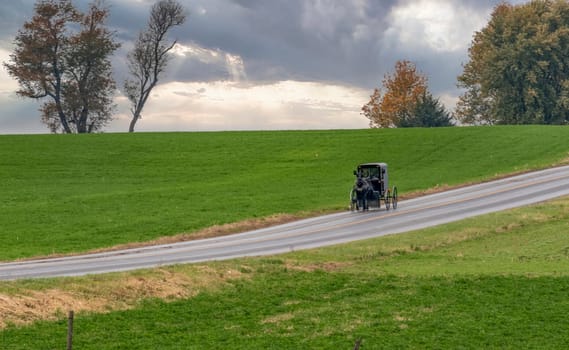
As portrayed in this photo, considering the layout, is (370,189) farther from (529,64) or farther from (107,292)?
(529,64)

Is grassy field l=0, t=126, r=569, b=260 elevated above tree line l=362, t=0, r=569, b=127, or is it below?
below

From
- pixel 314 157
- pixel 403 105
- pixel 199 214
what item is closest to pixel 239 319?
pixel 199 214

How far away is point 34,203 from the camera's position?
163ft

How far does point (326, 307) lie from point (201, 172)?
1743 inches

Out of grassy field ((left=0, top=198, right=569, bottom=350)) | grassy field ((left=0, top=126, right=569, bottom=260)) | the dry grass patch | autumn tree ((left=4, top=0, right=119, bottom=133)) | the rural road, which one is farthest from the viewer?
autumn tree ((left=4, top=0, right=119, bottom=133))

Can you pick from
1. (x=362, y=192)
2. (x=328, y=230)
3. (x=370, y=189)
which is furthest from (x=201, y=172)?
(x=328, y=230)

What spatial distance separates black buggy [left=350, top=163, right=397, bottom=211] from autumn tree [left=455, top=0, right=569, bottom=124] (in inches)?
2035

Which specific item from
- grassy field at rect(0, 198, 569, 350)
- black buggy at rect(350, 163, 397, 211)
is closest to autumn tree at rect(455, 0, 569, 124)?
black buggy at rect(350, 163, 397, 211)

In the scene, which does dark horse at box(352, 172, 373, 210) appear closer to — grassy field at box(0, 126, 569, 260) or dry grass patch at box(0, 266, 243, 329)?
grassy field at box(0, 126, 569, 260)

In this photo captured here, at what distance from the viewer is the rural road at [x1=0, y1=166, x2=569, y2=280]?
1180 inches

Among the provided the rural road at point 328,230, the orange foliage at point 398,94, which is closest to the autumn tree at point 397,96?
the orange foliage at point 398,94

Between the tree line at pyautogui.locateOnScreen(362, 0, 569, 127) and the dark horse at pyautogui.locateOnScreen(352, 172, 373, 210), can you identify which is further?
the tree line at pyautogui.locateOnScreen(362, 0, 569, 127)

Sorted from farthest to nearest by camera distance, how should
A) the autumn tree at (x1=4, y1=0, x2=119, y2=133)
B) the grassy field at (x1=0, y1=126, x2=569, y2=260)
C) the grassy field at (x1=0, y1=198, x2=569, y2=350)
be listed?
the autumn tree at (x1=4, y1=0, x2=119, y2=133), the grassy field at (x1=0, y1=126, x2=569, y2=260), the grassy field at (x1=0, y1=198, x2=569, y2=350)

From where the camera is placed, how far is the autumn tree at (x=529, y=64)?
96.5 meters
